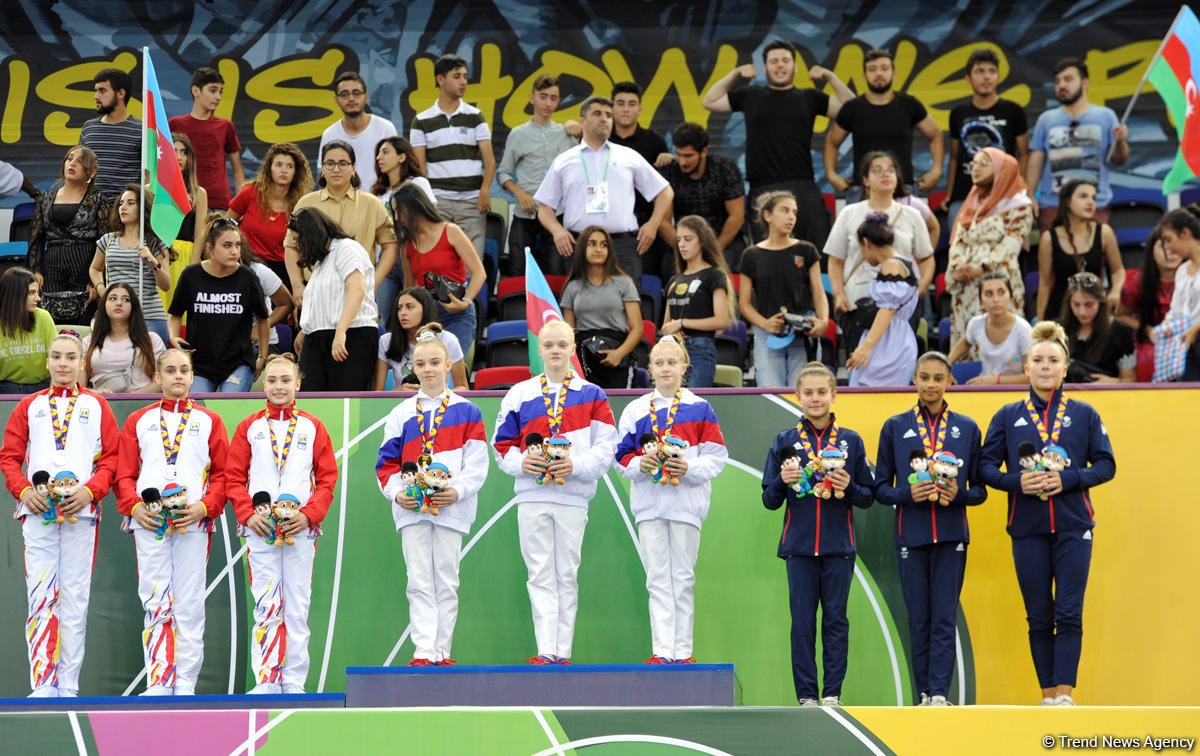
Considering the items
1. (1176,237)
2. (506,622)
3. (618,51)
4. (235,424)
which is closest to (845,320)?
(1176,237)

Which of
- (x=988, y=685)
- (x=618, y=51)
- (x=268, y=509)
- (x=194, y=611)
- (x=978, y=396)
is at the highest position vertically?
(x=618, y=51)

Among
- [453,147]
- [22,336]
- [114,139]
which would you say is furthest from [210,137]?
[22,336]

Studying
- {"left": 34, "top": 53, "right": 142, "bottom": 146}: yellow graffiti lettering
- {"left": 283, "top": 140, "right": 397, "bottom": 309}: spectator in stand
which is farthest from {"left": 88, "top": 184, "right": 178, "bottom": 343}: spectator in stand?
{"left": 34, "top": 53, "right": 142, "bottom": 146}: yellow graffiti lettering

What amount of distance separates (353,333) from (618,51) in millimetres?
5636

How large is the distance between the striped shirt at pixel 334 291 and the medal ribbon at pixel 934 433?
3250 mm

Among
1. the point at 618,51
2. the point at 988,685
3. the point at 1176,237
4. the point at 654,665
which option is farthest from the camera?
the point at 618,51

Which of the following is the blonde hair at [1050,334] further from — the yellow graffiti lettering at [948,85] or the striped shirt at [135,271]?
the yellow graffiti lettering at [948,85]

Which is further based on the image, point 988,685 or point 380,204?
point 380,204

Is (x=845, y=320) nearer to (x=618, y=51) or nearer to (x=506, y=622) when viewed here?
(x=506, y=622)

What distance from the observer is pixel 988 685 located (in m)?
7.88

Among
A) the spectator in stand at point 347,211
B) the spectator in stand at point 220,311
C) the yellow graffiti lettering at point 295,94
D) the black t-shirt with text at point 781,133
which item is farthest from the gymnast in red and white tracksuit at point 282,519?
the yellow graffiti lettering at point 295,94

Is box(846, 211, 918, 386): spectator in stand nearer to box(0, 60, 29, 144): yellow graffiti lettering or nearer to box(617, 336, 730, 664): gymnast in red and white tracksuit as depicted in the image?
box(617, 336, 730, 664): gymnast in red and white tracksuit

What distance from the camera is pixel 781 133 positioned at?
428 inches

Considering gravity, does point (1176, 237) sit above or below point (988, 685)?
above
